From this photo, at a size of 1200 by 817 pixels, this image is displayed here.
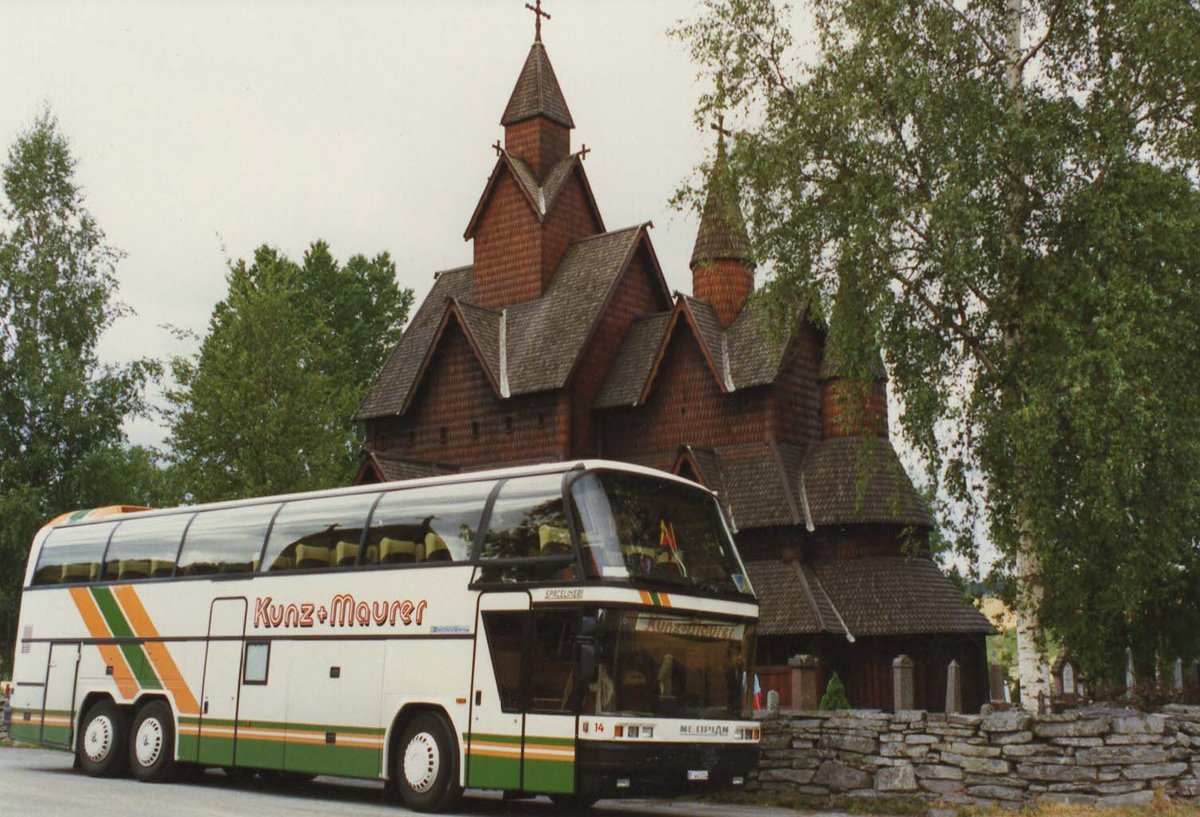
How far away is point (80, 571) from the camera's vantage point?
20.2m

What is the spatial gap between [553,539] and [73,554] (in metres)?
10.00

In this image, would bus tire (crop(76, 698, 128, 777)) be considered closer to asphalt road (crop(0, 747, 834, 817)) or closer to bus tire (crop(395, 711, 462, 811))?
asphalt road (crop(0, 747, 834, 817))

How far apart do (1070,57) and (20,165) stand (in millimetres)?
34689

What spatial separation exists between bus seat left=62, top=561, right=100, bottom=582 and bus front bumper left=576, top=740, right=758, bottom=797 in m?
9.95

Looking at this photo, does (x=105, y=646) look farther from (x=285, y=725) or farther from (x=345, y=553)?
(x=345, y=553)

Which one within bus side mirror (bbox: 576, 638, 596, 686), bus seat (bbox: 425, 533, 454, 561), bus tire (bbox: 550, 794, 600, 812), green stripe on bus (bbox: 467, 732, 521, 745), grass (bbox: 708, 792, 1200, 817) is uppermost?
bus seat (bbox: 425, 533, 454, 561)

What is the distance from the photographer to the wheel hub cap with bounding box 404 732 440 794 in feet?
49.7

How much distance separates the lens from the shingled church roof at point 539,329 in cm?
3650

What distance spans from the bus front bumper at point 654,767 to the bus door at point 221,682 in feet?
20.8

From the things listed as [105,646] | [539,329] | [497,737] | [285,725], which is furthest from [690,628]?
[539,329]

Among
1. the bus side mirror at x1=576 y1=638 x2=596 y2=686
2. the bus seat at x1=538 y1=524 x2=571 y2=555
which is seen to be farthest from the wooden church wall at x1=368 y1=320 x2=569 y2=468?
the bus side mirror at x1=576 y1=638 x2=596 y2=686

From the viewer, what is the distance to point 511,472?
1530 centimetres

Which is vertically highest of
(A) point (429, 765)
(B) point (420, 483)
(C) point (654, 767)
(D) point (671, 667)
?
(B) point (420, 483)

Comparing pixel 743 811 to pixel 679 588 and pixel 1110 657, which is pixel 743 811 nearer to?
pixel 679 588
